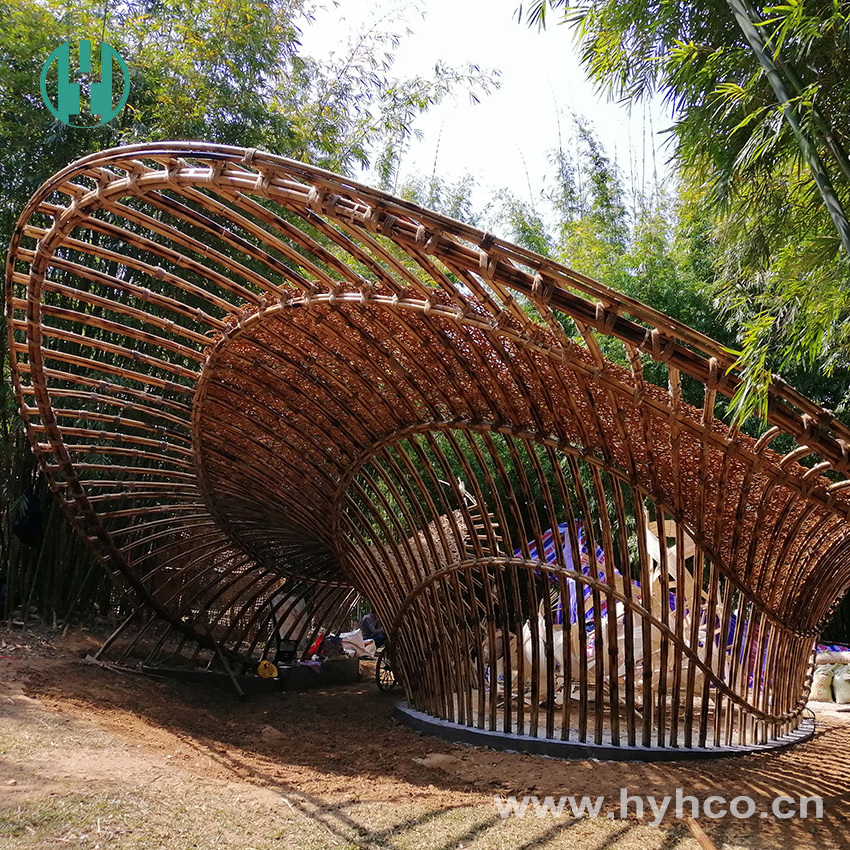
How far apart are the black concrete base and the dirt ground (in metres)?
0.09

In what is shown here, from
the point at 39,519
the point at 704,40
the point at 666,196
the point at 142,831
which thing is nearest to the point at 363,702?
the point at 39,519

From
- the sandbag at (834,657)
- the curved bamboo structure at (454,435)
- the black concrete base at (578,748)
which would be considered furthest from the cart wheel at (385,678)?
the sandbag at (834,657)

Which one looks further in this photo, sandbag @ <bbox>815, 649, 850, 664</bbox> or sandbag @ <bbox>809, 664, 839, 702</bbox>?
sandbag @ <bbox>815, 649, 850, 664</bbox>

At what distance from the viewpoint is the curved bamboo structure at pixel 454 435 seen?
3.16 m

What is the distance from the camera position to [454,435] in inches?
209

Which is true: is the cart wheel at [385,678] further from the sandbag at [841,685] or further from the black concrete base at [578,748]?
the sandbag at [841,685]

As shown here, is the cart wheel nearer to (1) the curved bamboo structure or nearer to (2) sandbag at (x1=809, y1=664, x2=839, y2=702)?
(1) the curved bamboo structure

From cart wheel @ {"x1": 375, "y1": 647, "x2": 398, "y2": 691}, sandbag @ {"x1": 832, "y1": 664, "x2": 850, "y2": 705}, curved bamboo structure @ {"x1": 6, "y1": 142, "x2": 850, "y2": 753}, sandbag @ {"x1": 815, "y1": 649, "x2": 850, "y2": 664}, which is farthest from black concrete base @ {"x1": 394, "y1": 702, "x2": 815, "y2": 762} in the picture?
sandbag @ {"x1": 815, "y1": 649, "x2": 850, "y2": 664}

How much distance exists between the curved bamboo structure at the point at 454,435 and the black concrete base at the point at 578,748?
61 millimetres

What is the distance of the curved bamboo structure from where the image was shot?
3162mm

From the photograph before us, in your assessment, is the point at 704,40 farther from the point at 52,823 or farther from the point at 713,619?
the point at 52,823

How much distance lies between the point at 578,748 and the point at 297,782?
5.81 ft

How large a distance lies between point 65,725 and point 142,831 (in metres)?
2.02

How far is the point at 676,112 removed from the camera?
4734mm
